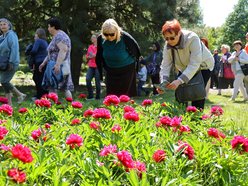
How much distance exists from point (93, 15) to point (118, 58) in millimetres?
7722

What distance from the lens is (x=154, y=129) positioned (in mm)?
3076

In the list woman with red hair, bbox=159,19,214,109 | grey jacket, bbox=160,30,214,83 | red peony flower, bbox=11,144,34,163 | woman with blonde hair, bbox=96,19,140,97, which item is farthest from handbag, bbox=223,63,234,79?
red peony flower, bbox=11,144,34,163

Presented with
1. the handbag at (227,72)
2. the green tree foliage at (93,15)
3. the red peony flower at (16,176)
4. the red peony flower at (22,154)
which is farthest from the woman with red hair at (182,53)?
the handbag at (227,72)

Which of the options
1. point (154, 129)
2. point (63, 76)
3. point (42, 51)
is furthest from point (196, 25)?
point (154, 129)

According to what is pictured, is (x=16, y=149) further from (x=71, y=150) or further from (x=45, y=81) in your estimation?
(x=45, y=81)

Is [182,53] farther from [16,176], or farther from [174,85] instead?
[16,176]

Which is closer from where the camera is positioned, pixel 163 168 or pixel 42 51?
pixel 163 168

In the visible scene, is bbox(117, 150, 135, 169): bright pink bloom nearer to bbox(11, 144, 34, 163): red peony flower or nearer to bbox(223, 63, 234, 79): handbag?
bbox(11, 144, 34, 163): red peony flower

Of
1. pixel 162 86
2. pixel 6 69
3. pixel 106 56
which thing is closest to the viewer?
pixel 162 86

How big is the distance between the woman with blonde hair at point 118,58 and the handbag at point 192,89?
3.17ft

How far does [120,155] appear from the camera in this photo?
1839 millimetres

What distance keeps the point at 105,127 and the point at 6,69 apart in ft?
14.9

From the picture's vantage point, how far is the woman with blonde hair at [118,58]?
5.21 meters

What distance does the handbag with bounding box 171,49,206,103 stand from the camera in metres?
4.43
